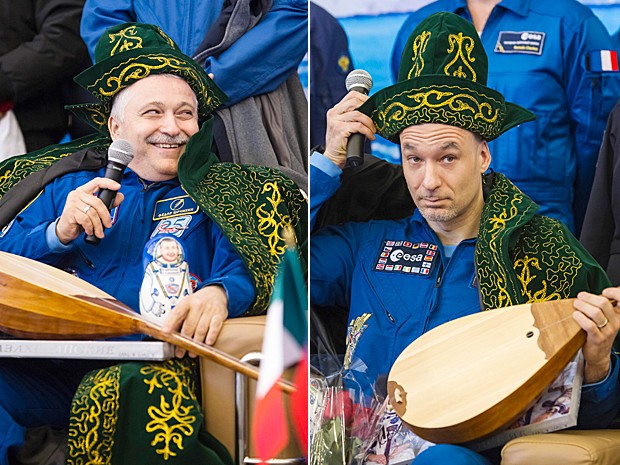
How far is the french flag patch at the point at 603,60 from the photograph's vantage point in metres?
3.05

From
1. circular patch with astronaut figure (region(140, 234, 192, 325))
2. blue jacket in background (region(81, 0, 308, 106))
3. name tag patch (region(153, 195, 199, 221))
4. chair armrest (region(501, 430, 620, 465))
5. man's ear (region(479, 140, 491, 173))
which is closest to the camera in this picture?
chair armrest (region(501, 430, 620, 465))

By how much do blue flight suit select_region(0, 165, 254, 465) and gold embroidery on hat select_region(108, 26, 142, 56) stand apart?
1.18 feet

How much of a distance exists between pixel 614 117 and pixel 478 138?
337 millimetres

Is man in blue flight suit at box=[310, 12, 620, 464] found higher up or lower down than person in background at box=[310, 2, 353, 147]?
lower down

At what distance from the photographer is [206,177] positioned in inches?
141

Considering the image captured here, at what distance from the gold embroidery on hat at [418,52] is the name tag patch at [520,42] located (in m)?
0.19

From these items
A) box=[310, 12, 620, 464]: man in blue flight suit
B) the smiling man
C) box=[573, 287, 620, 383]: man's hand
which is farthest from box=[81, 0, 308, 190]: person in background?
box=[573, 287, 620, 383]: man's hand

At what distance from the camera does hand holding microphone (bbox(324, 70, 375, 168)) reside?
3.12 m

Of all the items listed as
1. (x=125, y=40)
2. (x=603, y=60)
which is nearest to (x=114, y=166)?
(x=125, y=40)

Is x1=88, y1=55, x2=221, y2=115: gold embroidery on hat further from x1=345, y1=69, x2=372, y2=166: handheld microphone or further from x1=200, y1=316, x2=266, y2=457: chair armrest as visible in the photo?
x1=200, y1=316, x2=266, y2=457: chair armrest

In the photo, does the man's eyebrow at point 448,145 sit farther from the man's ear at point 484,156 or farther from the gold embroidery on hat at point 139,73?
the gold embroidery on hat at point 139,73

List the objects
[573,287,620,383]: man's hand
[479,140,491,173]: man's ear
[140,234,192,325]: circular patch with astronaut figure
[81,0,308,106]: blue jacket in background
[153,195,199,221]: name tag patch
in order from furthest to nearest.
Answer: [81,0,308,106]: blue jacket in background < [153,195,199,221]: name tag patch < [140,234,192,325]: circular patch with astronaut figure < [479,140,491,173]: man's ear < [573,287,620,383]: man's hand

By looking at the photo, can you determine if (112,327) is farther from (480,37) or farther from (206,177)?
(480,37)

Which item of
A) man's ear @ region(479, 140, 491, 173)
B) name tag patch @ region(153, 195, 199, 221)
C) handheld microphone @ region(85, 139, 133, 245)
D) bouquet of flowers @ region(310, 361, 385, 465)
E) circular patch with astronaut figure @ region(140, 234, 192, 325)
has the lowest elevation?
bouquet of flowers @ region(310, 361, 385, 465)
